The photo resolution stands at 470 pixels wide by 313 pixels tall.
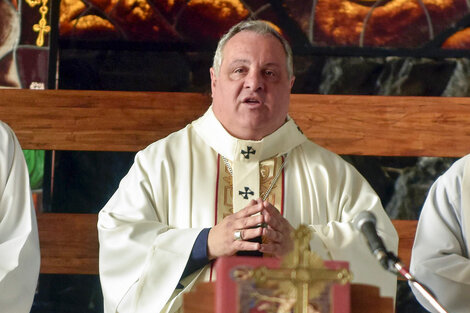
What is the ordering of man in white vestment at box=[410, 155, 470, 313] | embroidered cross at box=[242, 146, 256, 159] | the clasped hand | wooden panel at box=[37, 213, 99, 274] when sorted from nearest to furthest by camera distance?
the clasped hand, man in white vestment at box=[410, 155, 470, 313], embroidered cross at box=[242, 146, 256, 159], wooden panel at box=[37, 213, 99, 274]

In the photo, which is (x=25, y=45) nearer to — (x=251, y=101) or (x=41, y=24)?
(x=41, y=24)

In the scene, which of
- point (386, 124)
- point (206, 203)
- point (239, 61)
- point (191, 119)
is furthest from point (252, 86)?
point (386, 124)

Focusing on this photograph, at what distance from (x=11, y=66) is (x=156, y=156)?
1.58 meters

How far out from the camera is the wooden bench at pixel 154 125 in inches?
241

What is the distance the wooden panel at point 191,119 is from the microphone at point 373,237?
2884mm

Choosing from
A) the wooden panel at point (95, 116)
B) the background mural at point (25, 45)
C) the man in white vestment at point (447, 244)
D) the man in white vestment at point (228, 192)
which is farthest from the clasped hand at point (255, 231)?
the background mural at point (25, 45)

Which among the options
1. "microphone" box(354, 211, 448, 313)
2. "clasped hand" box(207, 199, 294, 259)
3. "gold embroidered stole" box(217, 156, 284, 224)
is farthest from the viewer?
"gold embroidered stole" box(217, 156, 284, 224)

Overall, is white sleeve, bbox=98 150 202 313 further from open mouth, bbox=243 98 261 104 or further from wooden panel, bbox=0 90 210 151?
wooden panel, bbox=0 90 210 151

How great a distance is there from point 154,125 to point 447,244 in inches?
81.1

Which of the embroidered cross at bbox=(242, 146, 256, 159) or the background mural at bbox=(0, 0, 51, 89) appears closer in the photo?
the embroidered cross at bbox=(242, 146, 256, 159)

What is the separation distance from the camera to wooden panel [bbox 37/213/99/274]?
6.12 m

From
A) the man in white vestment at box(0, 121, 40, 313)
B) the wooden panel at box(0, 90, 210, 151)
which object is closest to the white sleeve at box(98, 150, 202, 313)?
the man in white vestment at box(0, 121, 40, 313)

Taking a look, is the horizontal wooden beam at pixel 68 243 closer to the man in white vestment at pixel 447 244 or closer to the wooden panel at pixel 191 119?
the wooden panel at pixel 191 119

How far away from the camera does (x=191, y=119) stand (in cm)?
618
